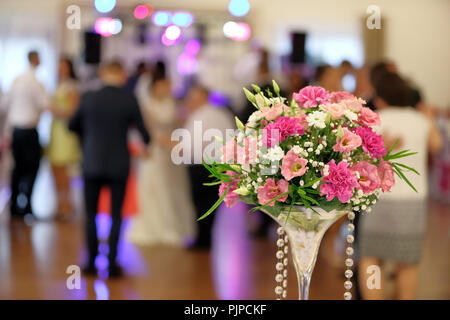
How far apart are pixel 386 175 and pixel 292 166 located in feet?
0.89

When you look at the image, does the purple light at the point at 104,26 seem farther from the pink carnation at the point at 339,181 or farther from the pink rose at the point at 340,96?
the pink carnation at the point at 339,181

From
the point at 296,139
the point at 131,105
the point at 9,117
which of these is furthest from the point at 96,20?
the point at 296,139

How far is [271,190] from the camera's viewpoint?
1.65 m

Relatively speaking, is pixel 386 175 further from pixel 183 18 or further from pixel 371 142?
pixel 183 18

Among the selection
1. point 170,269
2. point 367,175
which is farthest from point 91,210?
point 367,175

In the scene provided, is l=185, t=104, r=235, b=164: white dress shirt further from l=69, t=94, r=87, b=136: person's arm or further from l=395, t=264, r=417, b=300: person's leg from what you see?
l=395, t=264, r=417, b=300: person's leg

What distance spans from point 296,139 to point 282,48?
8927mm

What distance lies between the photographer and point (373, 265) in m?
3.49

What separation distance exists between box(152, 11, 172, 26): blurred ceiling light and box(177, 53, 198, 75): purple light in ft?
2.03

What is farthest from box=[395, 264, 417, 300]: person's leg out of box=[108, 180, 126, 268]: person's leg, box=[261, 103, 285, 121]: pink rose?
box=[261, 103, 285, 121]: pink rose

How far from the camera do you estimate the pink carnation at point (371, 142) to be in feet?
5.48
